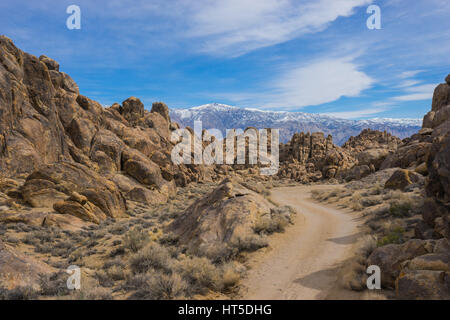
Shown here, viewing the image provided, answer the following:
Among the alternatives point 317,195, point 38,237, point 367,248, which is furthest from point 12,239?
point 317,195

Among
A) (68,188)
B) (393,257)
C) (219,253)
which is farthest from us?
(68,188)

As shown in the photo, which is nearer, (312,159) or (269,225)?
(269,225)

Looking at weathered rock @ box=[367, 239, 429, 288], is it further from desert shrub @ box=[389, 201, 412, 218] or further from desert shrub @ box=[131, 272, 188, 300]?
desert shrub @ box=[389, 201, 412, 218]

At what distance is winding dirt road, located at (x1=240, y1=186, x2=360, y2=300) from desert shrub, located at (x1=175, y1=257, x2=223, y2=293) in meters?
0.87

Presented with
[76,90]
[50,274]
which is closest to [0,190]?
[50,274]

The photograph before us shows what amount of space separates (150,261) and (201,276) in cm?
259

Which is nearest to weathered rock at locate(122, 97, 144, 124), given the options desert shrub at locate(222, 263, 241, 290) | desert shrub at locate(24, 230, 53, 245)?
desert shrub at locate(24, 230, 53, 245)

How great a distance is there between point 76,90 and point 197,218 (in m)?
35.1

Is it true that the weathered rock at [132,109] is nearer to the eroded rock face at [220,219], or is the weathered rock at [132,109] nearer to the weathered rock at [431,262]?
the eroded rock face at [220,219]

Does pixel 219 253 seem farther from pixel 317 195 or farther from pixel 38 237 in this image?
pixel 317 195

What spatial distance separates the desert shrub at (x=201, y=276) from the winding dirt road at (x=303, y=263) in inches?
34.1

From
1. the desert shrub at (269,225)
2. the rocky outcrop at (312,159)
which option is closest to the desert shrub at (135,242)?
the desert shrub at (269,225)

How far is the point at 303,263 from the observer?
975 centimetres

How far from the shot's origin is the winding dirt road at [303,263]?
7.57m
